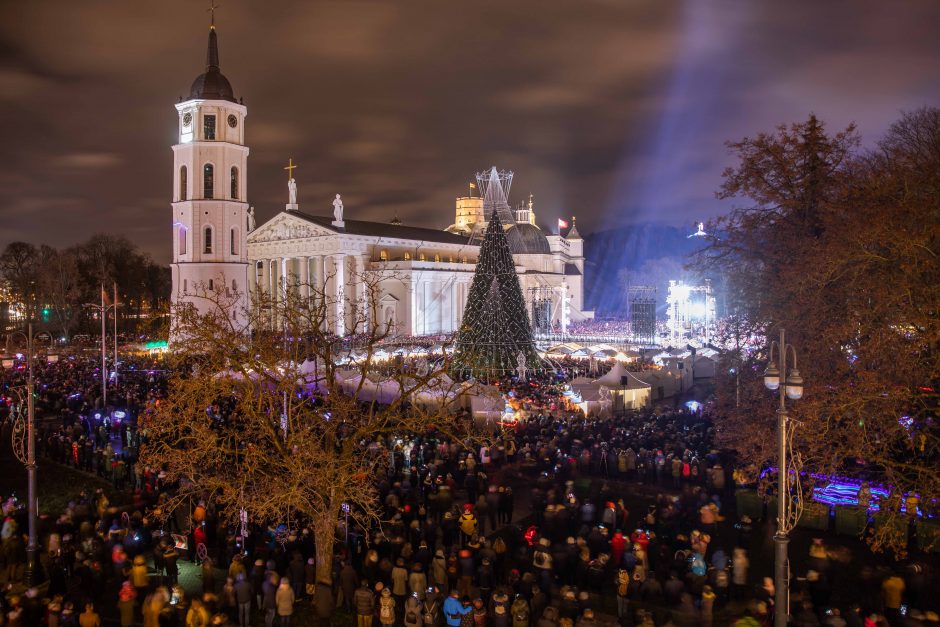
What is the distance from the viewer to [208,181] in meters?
46.9

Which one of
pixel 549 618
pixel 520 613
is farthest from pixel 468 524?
pixel 549 618

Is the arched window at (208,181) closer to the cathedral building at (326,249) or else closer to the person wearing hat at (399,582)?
the cathedral building at (326,249)

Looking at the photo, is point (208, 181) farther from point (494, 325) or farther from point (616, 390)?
point (616, 390)

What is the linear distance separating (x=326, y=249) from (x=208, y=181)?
19218 millimetres

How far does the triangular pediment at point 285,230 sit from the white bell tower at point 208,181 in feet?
60.1

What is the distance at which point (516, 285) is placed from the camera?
3328 cm

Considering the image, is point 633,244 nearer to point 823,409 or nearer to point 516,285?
point 516,285

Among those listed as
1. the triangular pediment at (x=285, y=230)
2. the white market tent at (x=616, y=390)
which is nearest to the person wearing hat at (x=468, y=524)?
the white market tent at (x=616, y=390)

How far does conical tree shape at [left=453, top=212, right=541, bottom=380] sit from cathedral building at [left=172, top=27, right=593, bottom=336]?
11.8ft

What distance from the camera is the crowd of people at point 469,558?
10.3 m

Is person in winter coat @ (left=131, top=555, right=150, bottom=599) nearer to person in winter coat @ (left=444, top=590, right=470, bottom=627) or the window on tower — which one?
person in winter coat @ (left=444, top=590, right=470, bottom=627)

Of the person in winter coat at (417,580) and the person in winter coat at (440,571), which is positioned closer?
the person in winter coat at (417,580)

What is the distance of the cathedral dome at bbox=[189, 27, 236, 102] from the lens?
152ft

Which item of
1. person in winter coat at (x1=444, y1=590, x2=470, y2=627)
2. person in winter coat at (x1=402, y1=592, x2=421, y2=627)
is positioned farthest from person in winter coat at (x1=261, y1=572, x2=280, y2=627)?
person in winter coat at (x1=444, y1=590, x2=470, y2=627)
